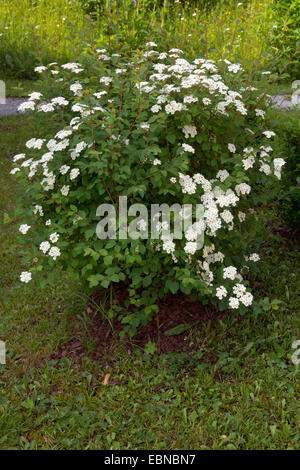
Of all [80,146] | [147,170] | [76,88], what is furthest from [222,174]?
[76,88]

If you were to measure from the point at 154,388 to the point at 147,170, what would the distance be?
119 centimetres

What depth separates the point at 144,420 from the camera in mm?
2572

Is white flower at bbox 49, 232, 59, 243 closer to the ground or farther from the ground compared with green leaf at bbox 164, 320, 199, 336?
farther from the ground

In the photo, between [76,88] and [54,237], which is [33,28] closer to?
[76,88]

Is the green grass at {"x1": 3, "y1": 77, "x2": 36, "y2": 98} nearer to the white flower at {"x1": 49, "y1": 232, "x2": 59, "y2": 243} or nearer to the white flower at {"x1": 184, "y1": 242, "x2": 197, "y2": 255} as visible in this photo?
the white flower at {"x1": 49, "y1": 232, "x2": 59, "y2": 243}

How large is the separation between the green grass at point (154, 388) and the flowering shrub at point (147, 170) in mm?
293

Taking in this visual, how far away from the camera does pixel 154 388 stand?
2762mm

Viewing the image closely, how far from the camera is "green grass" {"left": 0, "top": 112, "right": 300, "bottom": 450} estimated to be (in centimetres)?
248

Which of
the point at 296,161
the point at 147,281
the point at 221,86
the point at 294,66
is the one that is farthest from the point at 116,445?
the point at 294,66

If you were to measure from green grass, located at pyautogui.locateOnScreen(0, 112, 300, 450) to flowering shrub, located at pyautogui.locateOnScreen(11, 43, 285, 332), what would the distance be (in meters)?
0.29

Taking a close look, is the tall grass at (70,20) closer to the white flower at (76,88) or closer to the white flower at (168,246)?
the white flower at (76,88)

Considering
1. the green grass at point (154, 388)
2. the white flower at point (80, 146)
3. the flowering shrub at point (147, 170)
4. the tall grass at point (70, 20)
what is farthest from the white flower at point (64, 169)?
the tall grass at point (70, 20)

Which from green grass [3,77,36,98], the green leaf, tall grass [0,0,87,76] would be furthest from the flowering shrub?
Result: tall grass [0,0,87,76]

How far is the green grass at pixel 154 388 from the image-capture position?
248 cm
